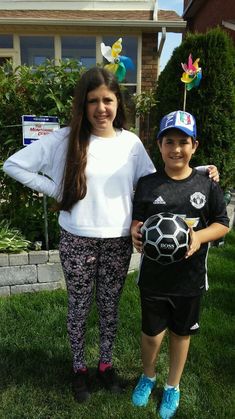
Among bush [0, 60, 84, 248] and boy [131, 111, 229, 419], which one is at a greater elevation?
bush [0, 60, 84, 248]

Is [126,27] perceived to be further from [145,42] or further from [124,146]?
[124,146]

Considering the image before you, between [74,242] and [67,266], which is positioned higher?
[74,242]

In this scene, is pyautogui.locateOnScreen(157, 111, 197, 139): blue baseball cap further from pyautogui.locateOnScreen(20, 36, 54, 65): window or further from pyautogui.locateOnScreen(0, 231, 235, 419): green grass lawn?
pyautogui.locateOnScreen(20, 36, 54, 65): window

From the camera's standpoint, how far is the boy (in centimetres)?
221

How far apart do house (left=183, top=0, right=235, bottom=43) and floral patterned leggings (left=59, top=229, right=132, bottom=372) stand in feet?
30.7

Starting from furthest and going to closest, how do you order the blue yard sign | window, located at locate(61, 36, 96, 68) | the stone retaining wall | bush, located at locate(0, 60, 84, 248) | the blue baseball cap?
window, located at locate(61, 36, 96, 68)
bush, located at locate(0, 60, 84, 248)
the stone retaining wall
the blue yard sign
the blue baseball cap

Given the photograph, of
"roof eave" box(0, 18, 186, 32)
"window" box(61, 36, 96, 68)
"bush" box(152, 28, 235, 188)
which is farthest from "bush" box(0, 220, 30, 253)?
"window" box(61, 36, 96, 68)

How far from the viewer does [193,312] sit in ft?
7.79

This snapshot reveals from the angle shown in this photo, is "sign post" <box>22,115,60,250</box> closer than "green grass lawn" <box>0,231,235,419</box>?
No

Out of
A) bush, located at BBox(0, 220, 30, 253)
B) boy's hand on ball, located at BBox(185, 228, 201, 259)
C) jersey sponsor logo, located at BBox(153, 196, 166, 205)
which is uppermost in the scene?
jersey sponsor logo, located at BBox(153, 196, 166, 205)

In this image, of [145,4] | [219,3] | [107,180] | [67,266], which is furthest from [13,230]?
[219,3]

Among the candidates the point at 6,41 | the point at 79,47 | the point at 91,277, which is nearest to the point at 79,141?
the point at 91,277

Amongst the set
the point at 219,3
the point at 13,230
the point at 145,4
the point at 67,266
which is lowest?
the point at 13,230

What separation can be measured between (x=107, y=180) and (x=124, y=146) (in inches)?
9.6
